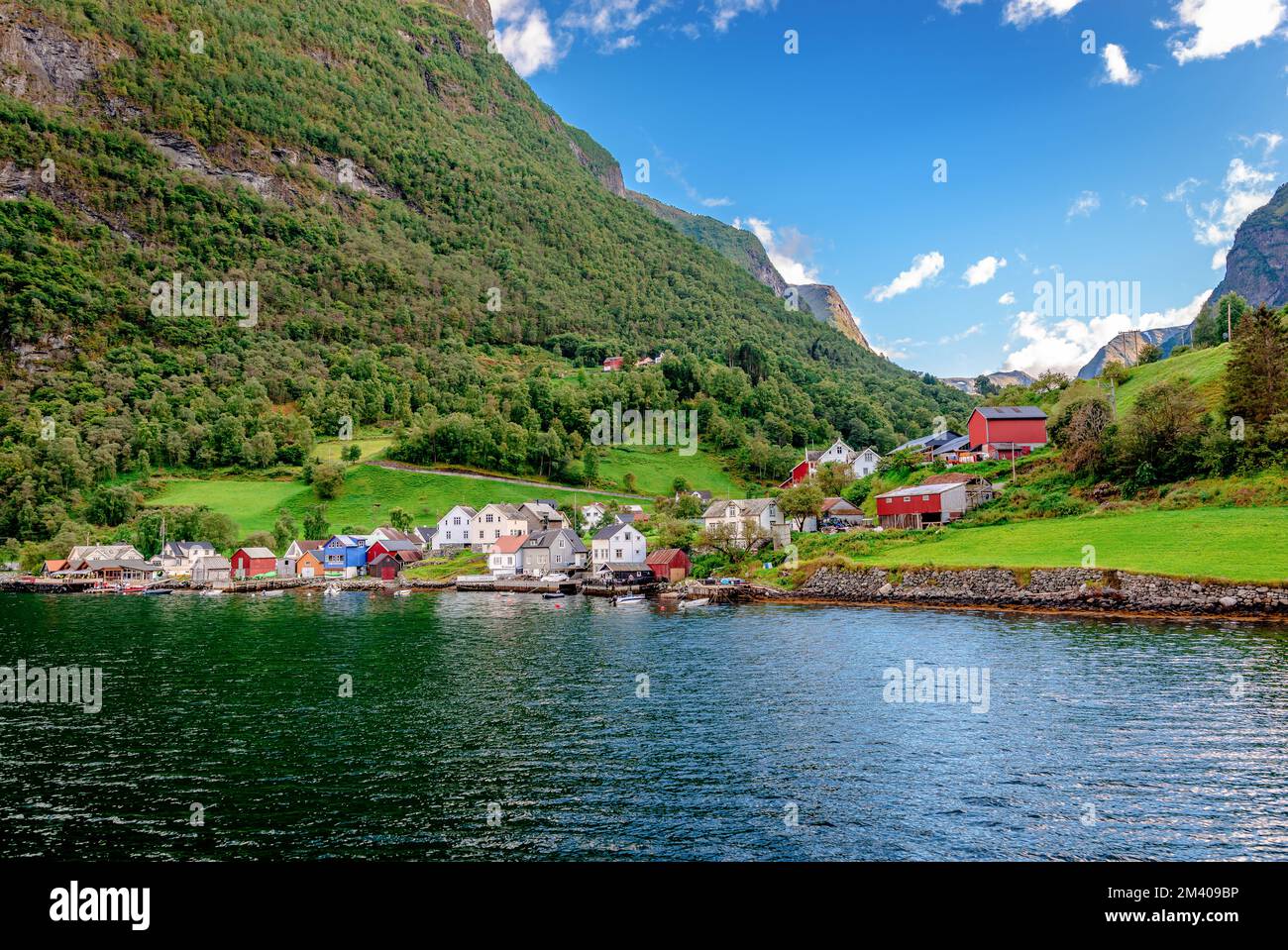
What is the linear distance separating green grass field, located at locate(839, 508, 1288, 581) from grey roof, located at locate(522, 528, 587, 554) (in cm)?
4861

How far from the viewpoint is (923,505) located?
89.2 meters

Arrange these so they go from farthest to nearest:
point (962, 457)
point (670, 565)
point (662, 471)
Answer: point (662, 471), point (962, 457), point (670, 565)

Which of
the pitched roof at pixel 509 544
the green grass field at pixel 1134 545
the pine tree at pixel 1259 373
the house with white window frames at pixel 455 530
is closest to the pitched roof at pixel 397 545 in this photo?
the house with white window frames at pixel 455 530

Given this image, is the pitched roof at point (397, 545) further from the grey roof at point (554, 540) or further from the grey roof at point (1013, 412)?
the grey roof at point (1013, 412)

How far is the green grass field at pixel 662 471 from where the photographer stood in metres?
165

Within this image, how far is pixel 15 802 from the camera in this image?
2344 cm

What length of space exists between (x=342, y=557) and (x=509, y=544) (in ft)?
97.1

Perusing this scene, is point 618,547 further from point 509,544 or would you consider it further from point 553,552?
point 509,544

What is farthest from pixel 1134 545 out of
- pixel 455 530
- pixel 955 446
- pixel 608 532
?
pixel 455 530

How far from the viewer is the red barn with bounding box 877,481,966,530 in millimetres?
87688

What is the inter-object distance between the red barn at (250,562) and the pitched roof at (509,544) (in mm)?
41046
